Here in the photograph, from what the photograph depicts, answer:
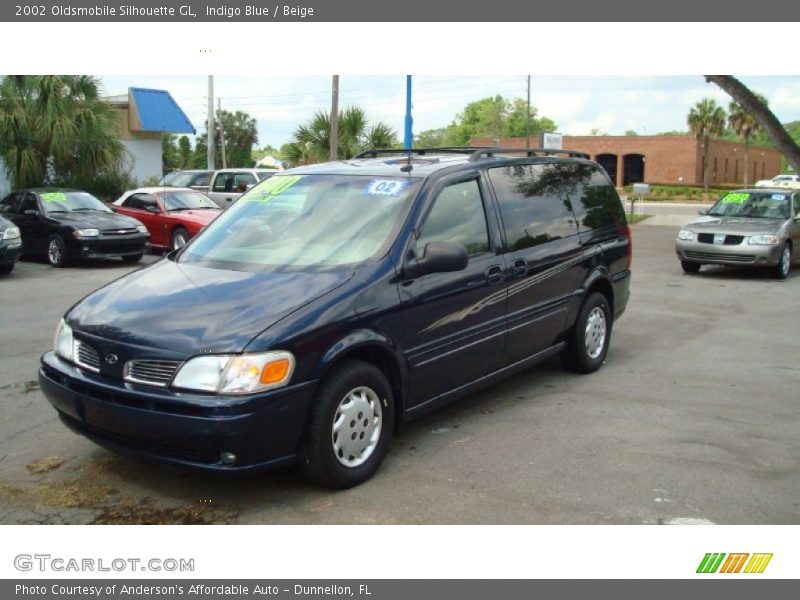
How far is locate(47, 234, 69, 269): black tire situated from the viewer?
1531 cm

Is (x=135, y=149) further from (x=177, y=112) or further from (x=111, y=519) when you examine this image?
(x=111, y=519)

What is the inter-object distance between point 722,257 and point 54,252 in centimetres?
1218

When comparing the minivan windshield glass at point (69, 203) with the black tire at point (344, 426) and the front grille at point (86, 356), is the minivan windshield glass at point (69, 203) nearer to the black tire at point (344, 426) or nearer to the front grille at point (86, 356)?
the front grille at point (86, 356)

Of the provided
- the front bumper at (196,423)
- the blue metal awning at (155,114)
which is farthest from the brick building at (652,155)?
the front bumper at (196,423)

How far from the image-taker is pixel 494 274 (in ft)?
18.9

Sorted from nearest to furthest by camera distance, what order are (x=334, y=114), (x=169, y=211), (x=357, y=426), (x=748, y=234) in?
(x=357, y=426)
(x=748, y=234)
(x=169, y=211)
(x=334, y=114)

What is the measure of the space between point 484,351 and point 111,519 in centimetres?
264

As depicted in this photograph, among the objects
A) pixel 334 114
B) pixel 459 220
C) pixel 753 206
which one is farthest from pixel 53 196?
pixel 753 206

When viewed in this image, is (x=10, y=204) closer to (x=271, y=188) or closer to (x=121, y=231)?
(x=121, y=231)

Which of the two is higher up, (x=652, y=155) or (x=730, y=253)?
(x=652, y=155)

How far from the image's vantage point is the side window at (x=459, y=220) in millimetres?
5359

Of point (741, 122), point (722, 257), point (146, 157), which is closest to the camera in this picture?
point (722, 257)

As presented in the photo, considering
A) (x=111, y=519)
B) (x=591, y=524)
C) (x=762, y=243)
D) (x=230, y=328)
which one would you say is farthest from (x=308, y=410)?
(x=762, y=243)

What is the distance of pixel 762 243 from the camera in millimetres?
14086
